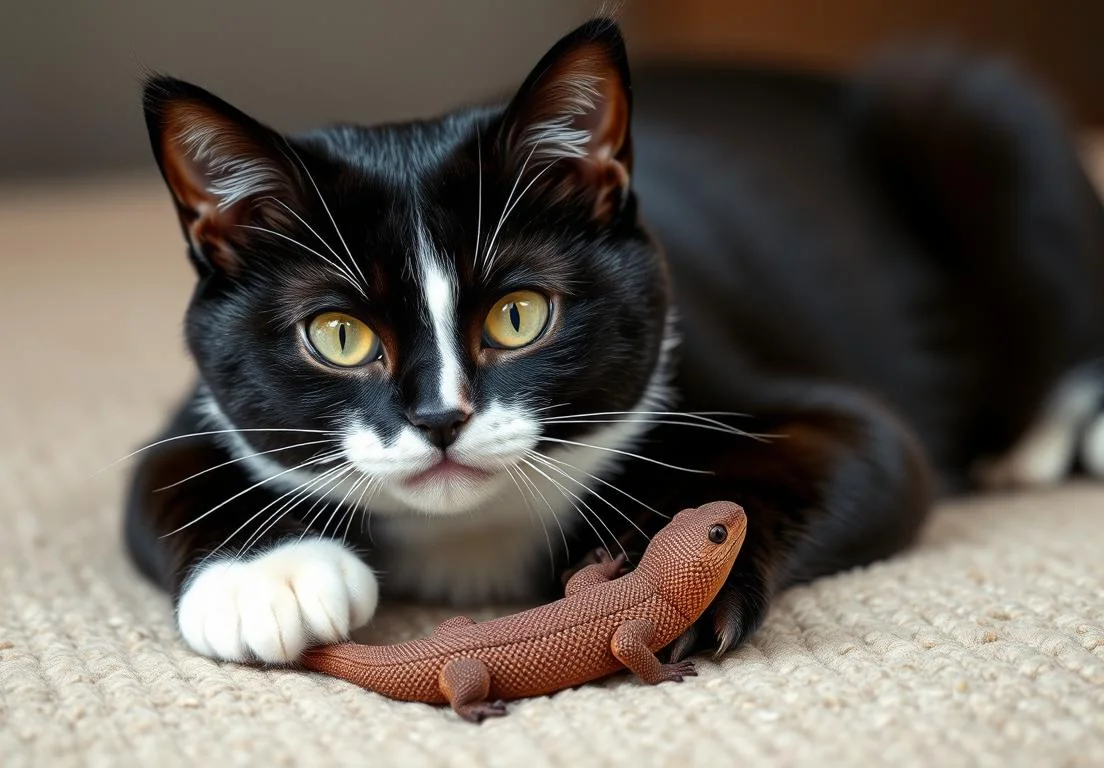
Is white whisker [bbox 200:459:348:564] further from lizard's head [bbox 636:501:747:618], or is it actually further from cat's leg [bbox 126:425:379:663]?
lizard's head [bbox 636:501:747:618]

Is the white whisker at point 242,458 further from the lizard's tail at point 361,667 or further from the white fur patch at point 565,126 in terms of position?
the white fur patch at point 565,126

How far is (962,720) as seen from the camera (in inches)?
34.7

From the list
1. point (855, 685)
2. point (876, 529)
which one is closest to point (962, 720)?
point (855, 685)

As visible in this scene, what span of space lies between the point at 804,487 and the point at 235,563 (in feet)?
1.80

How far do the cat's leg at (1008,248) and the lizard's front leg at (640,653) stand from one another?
1087 millimetres

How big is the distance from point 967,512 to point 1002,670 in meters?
0.74

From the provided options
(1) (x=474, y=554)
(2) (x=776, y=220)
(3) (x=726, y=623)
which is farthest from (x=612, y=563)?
(2) (x=776, y=220)

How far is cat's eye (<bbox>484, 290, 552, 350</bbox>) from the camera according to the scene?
1.14 metres

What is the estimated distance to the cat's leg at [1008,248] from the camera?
193cm

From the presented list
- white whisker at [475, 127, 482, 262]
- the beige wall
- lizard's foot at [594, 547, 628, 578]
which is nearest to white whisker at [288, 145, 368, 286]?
white whisker at [475, 127, 482, 262]

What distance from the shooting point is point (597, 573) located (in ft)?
3.63

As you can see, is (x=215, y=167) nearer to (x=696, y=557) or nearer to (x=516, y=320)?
(x=516, y=320)

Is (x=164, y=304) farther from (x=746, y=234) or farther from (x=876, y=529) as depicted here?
(x=876, y=529)

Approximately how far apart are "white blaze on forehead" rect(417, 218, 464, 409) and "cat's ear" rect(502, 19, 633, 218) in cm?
14
